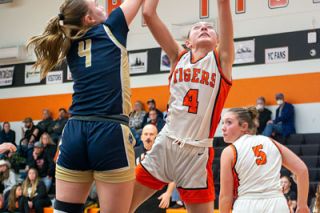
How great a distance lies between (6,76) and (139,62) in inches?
206

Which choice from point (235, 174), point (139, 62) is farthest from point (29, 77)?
point (235, 174)

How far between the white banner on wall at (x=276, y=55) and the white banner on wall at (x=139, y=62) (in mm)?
3621

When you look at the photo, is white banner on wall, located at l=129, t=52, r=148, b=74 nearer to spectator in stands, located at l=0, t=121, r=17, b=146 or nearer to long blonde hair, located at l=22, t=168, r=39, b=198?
spectator in stands, located at l=0, t=121, r=17, b=146

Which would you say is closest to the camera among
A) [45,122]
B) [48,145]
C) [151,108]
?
[151,108]

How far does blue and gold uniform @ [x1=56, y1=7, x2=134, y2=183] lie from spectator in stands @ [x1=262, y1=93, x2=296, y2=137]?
9.44 metres

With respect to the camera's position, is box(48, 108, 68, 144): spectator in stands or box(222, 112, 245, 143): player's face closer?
box(222, 112, 245, 143): player's face

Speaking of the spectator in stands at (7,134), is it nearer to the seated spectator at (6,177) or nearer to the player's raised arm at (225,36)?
the seated spectator at (6,177)

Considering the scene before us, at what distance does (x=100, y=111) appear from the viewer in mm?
3271

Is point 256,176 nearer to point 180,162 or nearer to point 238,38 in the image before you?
point 180,162

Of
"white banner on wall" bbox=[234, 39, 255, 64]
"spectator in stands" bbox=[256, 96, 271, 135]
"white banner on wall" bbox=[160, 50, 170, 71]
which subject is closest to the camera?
"spectator in stands" bbox=[256, 96, 271, 135]

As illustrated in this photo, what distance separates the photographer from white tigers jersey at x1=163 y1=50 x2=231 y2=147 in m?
3.95

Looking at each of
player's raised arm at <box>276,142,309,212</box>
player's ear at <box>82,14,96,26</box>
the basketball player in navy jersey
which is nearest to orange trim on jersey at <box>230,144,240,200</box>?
player's raised arm at <box>276,142,309,212</box>

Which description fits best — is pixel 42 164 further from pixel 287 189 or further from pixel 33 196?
pixel 287 189

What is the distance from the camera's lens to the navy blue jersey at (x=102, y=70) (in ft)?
10.8
